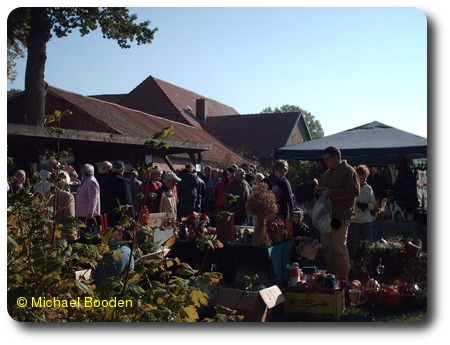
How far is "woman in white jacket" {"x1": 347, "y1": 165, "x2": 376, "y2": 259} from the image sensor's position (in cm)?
577

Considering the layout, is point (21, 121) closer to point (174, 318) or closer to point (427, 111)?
point (174, 318)

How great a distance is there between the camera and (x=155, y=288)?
2.70 metres

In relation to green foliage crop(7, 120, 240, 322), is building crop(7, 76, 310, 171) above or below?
above

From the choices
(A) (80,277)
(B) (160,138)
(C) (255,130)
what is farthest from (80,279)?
(C) (255,130)

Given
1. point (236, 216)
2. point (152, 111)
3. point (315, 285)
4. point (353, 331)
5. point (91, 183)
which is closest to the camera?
point (353, 331)

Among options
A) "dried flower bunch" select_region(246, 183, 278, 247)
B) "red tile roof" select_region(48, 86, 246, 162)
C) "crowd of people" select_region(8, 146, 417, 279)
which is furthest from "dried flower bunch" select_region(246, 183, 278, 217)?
"red tile roof" select_region(48, 86, 246, 162)

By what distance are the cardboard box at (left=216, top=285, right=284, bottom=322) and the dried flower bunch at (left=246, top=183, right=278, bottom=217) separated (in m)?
0.62

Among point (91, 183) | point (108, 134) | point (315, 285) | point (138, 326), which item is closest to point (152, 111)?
point (91, 183)

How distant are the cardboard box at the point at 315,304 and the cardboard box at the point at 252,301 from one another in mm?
94

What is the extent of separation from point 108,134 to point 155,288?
3931 millimetres

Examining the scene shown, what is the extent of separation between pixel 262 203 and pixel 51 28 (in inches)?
82.8

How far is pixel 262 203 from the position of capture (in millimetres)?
4488

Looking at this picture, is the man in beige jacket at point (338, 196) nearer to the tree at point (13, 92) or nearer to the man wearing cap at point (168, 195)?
the man wearing cap at point (168, 195)

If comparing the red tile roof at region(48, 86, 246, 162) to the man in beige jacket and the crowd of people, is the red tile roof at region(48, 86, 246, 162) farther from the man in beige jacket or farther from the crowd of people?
the man in beige jacket
